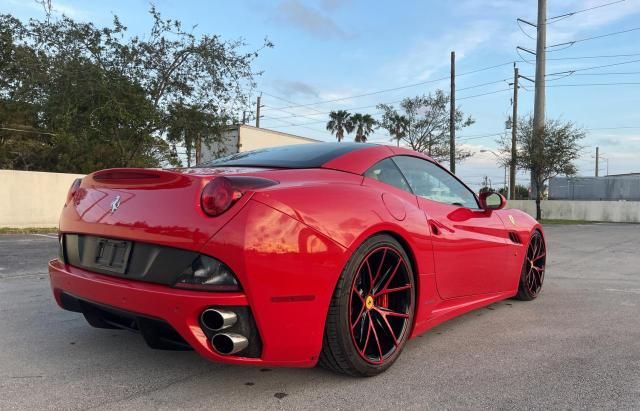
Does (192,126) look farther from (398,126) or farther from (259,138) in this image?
(398,126)

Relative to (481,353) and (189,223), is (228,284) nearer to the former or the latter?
(189,223)

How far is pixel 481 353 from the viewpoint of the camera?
328 centimetres

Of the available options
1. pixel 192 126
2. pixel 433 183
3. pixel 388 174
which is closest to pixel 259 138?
pixel 192 126

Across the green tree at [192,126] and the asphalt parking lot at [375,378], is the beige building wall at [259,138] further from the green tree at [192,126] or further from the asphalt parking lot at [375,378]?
the asphalt parking lot at [375,378]

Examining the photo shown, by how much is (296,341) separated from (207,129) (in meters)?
16.8

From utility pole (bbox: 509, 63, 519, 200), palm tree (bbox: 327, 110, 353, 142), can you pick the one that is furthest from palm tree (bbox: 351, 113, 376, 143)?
utility pole (bbox: 509, 63, 519, 200)

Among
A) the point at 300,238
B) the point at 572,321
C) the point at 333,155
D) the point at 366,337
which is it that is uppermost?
the point at 333,155

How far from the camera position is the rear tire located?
15.6ft

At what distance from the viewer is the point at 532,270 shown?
193 inches

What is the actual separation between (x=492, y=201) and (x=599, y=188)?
113 feet

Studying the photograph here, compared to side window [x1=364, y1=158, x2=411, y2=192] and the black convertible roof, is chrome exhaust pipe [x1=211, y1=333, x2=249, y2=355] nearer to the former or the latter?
the black convertible roof

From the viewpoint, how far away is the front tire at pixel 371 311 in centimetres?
255

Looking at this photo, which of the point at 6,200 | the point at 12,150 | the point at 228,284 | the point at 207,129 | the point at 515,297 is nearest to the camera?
the point at 228,284

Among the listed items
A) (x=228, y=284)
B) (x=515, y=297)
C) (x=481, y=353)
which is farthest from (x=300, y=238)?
(x=515, y=297)
